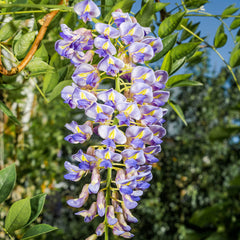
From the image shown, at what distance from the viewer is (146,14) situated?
1.55ft

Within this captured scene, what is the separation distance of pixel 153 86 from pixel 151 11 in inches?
4.8

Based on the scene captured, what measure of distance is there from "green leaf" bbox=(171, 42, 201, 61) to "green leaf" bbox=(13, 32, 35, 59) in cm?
24

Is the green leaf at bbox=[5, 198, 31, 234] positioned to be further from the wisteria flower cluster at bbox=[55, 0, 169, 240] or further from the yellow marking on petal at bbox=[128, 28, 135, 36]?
the yellow marking on petal at bbox=[128, 28, 135, 36]

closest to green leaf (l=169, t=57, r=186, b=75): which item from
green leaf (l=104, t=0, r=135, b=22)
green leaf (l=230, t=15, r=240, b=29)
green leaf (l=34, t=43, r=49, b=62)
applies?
green leaf (l=104, t=0, r=135, b=22)

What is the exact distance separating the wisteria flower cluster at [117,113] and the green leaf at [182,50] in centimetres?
8

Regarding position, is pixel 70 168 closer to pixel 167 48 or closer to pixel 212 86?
pixel 167 48

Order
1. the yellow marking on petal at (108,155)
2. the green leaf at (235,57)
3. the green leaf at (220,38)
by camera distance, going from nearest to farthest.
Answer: the yellow marking on petal at (108,155), the green leaf at (235,57), the green leaf at (220,38)

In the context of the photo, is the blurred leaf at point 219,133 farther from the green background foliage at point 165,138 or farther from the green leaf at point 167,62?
the green leaf at point 167,62

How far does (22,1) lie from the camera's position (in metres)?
0.51

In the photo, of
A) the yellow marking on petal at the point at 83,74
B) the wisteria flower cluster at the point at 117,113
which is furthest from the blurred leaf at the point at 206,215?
the yellow marking on petal at the point at 83,74

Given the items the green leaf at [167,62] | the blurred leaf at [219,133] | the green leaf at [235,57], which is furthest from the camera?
the green leaf at [235,57]

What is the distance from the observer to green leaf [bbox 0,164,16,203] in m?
0.43

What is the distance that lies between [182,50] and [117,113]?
0.17m

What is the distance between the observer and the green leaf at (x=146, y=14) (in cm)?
47
